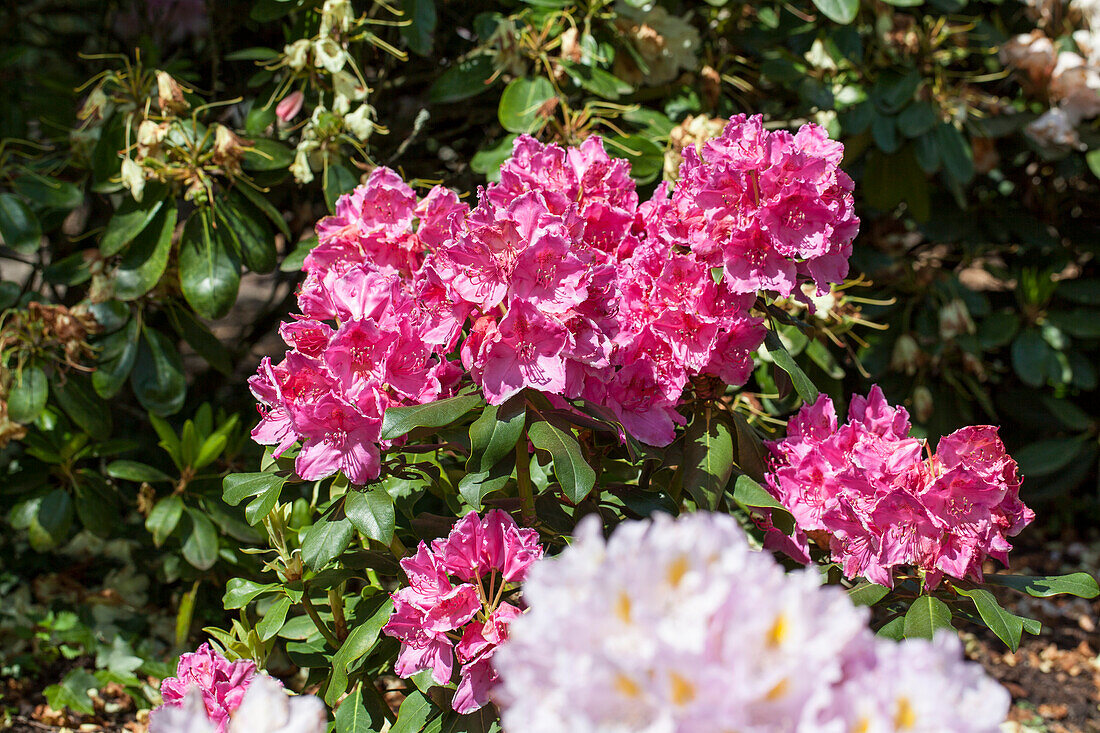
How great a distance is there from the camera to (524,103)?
5.96 ft

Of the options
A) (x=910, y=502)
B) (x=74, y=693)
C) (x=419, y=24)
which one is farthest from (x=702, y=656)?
(x=74, y=693)

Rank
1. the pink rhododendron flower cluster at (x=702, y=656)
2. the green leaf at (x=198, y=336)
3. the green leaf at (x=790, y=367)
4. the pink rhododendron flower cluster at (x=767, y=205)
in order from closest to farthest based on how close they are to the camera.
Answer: the pink rhododendron flower cluster at (x=702, y=656) → the pink rhododendron flower cluster at (x=767, y=205) → the green leaf at (x=790, y=367) → the green leaf at (x=198, y=336)

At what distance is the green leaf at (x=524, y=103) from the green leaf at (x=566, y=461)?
875 mm

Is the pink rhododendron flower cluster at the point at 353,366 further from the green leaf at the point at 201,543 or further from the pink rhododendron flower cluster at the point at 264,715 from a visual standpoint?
the green leaf at the point at 201,543

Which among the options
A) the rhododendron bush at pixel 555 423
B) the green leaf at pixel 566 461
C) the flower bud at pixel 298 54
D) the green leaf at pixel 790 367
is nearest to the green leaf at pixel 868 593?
the rhododendron bush at pixel 555 423

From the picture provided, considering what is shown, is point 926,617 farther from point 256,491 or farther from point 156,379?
point 156,379

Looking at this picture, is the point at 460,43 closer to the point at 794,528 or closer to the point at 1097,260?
the point at 794,528

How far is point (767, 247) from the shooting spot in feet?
3.59

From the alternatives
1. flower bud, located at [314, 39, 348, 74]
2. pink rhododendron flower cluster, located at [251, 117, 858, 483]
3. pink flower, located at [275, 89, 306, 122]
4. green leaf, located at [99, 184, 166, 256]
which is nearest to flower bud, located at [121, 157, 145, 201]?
green leaf, located at [99, 184, 166, 256]

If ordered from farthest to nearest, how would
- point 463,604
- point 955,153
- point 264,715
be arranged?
point 955,153
point 463,604
point 264,715

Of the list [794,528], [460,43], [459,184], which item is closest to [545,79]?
[459,184]

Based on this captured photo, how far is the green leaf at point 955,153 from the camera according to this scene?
7.05ft

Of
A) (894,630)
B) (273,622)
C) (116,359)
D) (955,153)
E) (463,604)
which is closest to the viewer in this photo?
(463,604)

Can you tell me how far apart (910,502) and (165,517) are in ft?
4.66
